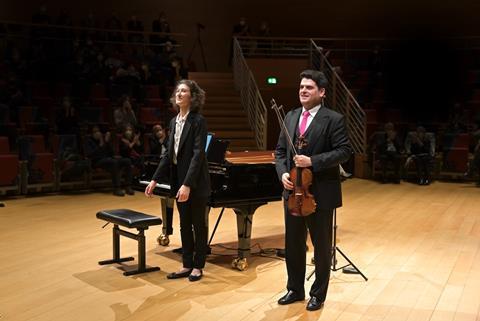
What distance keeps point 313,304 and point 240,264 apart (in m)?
1.10

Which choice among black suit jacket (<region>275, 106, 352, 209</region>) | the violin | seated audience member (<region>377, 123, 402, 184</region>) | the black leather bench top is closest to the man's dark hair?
black suit jacket (<region>275, 106, 352, 209</region>)

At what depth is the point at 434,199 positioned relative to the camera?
868cm

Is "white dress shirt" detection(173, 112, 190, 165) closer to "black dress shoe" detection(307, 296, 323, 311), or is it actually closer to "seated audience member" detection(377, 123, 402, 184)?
"black dress shoe" detection(307, 296, 323, 311)

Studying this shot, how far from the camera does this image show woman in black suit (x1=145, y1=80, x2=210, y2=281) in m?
4.29

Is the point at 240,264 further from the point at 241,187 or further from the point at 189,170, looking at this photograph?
the point at 189,170

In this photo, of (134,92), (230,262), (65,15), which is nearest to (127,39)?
(65,15)

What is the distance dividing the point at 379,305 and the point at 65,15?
10.4 m

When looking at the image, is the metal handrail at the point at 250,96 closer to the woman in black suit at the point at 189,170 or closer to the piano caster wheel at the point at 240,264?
the piano caster wheel at the point at 240,264

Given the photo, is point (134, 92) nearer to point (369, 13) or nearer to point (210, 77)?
point (210, 77)

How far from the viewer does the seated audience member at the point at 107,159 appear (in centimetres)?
897

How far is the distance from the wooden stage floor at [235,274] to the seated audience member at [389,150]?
2624 mm

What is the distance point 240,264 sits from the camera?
4789 millimetres

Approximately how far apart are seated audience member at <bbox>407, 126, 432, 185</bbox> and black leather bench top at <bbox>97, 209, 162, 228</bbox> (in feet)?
21.5

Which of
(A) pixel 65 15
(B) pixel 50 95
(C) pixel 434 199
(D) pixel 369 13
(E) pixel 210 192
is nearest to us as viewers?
(E) pixel 210 192
